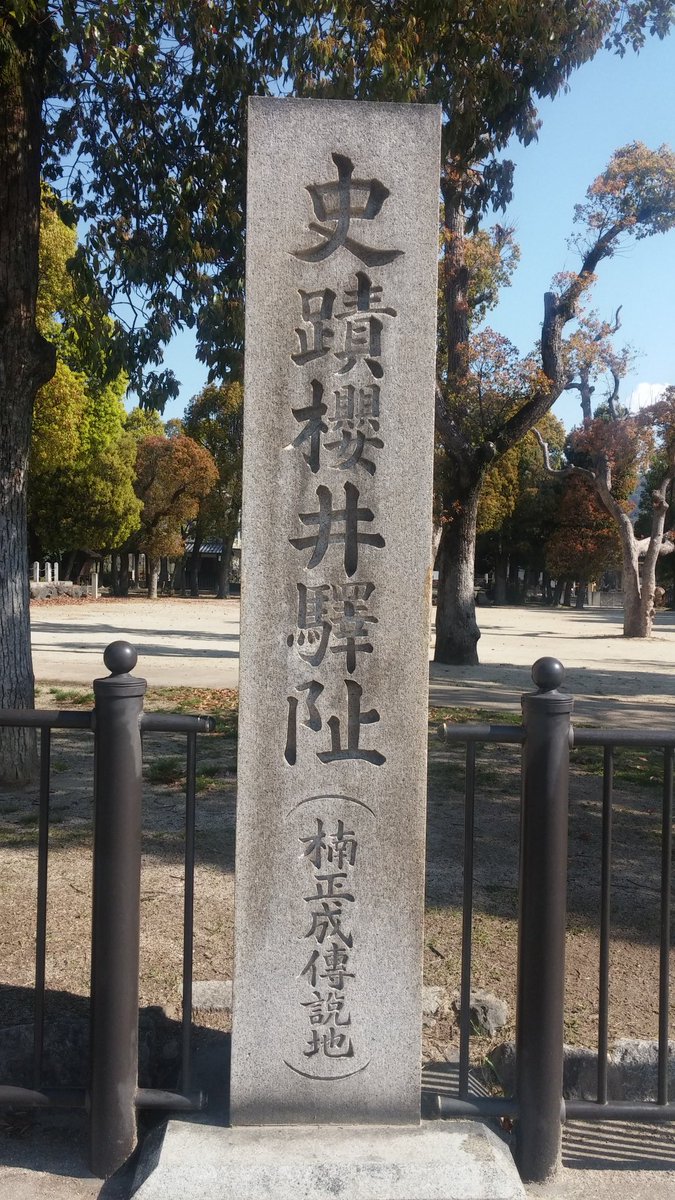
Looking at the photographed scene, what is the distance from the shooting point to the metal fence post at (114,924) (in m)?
2.61

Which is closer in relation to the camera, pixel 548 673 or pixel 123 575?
pixel 548 673

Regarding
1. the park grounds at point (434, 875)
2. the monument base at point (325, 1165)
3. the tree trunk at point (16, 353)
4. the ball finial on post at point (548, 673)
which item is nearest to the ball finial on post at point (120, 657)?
the ball finial on post at point (548, 673)

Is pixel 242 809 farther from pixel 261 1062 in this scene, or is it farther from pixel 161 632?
pixel 161 632

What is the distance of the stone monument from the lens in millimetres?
2545

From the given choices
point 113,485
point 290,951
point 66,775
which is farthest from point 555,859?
point 113,485

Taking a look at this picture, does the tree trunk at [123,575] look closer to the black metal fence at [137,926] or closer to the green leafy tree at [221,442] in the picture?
the green leafy tree at [221,442]

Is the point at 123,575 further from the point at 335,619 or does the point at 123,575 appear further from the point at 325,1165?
the point at 325,1165

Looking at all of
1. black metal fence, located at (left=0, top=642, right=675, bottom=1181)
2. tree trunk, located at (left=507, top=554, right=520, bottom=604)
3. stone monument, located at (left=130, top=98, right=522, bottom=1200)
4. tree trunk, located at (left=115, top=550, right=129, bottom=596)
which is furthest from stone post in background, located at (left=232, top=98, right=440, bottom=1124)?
tree trunk, located at (left=507, top=554, right=520, bottom=604)

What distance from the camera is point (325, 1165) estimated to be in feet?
7.80

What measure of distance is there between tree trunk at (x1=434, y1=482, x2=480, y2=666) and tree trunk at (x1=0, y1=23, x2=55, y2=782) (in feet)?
31.1

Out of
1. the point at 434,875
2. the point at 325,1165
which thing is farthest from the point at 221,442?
the point at 325,1165

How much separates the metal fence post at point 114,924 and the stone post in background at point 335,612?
31 centimetres

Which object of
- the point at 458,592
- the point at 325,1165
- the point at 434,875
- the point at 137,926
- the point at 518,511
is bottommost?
the point at 434,875

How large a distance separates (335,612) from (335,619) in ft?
0.06
